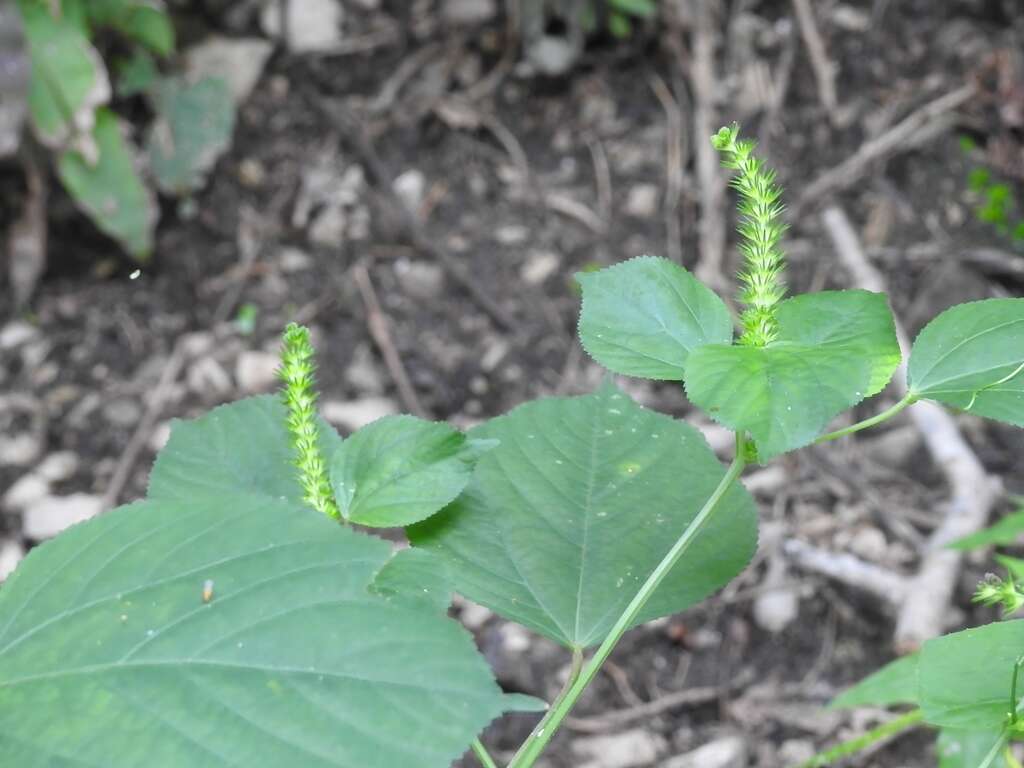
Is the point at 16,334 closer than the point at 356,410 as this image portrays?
No

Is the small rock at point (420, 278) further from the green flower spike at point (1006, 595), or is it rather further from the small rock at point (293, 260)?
the green flower spike at point (1006, 595)

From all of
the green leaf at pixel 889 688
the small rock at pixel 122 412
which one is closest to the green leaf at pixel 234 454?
the green leaf at pixel 889 688

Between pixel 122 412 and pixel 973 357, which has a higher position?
pixel 973 357

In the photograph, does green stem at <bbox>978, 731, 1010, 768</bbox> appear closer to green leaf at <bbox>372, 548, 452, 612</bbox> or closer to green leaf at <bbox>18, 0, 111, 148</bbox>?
green leaf at <bbox>372, 548, 452, 612</bbox>

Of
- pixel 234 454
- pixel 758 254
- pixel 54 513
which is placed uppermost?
pixel 758 254

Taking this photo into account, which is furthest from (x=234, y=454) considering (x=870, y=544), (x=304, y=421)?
(x=870, y=544)

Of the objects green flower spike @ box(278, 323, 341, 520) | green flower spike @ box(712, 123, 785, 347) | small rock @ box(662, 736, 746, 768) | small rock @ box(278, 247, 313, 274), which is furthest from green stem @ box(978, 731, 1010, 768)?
small rock @ box(278, 247, 313, 274)

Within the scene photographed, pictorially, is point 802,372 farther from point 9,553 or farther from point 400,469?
point 9,553
